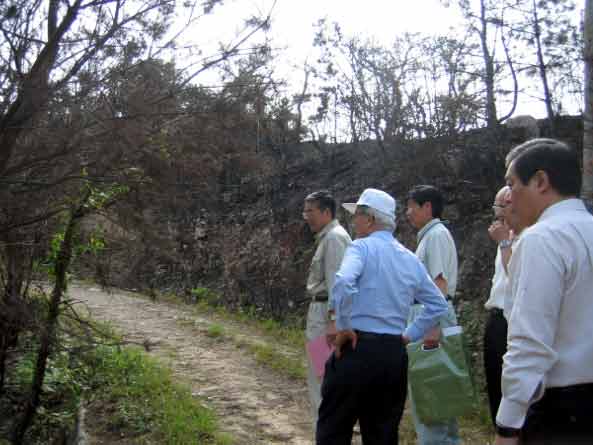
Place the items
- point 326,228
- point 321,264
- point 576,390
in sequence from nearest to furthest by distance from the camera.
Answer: point 576,390 → point 321,264 → point 326,228

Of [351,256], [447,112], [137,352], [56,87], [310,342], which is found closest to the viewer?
[351,256]

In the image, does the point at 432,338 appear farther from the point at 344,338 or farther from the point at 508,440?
the point at 508,440

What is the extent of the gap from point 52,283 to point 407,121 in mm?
7992

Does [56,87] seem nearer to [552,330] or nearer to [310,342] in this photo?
[310,342]

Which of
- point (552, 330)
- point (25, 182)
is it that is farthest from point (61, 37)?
point (552, 330)

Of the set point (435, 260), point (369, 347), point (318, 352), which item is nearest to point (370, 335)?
point (369, 347)

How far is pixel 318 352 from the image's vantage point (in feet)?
15.6

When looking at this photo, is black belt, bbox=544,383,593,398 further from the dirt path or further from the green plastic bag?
the dirt path

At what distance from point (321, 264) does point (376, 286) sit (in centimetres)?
141

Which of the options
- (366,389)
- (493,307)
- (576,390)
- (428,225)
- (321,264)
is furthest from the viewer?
(321,264)

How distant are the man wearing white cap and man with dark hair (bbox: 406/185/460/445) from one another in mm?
757

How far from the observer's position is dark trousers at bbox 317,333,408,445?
11.5 feet

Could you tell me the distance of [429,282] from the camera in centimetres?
392

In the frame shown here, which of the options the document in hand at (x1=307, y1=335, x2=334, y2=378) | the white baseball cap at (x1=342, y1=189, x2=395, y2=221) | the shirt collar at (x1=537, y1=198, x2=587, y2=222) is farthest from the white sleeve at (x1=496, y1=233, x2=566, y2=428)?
the document in hand at (x1=307, y1=335, x2=334, y2=378)
